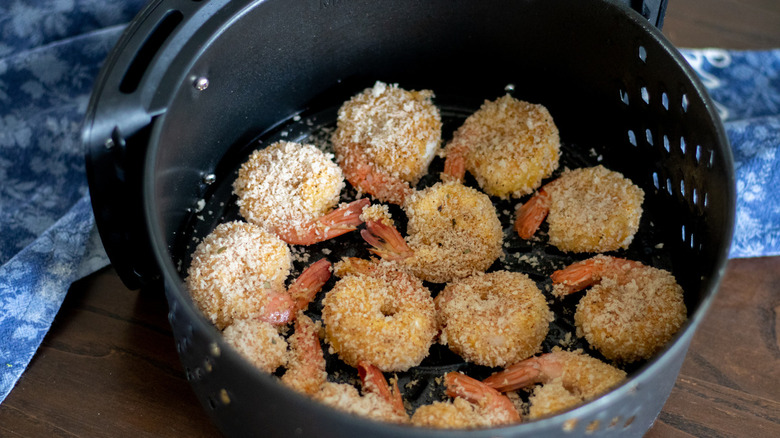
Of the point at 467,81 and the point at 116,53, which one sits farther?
the point at 467,81

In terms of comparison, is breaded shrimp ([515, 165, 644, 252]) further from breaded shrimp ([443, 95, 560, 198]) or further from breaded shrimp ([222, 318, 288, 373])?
breaded shrimp ([222, 318, 288, 373])

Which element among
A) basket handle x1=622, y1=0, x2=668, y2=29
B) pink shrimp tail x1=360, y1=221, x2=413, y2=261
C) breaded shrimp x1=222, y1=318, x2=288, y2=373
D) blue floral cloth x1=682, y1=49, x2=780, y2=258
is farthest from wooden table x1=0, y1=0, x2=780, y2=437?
basket handle x1=622, y1=0, x2=668, y2=29

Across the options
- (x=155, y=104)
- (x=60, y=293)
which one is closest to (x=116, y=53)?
(x=155, y=104)

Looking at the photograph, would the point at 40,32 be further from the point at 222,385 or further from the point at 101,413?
the point at 222,385

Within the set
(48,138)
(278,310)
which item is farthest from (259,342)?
(48,138)

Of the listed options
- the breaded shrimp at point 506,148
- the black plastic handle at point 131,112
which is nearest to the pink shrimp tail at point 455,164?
the breaded shrimp at point 506,148

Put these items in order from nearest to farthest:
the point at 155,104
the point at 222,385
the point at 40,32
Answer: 1. the point at 222,385
2. the point at 155,104
3. the point at 40,32
